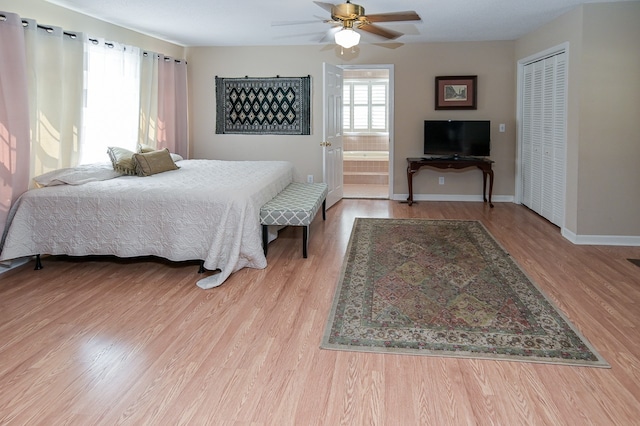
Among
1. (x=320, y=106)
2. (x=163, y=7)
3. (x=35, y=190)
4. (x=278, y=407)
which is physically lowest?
(x=278, y=407)

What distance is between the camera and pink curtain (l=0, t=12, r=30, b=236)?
4035 mm

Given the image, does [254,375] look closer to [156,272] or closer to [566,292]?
[156,272]

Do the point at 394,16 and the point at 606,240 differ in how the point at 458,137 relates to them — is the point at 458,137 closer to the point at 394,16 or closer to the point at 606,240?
the point at 606,240

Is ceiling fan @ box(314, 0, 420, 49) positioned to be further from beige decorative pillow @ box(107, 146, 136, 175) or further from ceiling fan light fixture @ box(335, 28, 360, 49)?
beige decorative pillow @ box(107, 146, 136, 175)

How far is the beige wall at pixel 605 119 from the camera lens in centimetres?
481

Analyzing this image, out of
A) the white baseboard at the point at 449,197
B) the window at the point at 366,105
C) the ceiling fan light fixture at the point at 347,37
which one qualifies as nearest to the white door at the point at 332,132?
the white baseboard at the point at 449,197

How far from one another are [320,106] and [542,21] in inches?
125

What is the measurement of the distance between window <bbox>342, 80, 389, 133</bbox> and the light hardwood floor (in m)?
6.84

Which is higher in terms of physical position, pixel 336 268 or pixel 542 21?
pixel 542 21

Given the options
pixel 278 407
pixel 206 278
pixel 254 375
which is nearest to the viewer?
pixel 278 407

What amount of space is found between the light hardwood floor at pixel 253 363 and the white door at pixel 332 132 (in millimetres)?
2842

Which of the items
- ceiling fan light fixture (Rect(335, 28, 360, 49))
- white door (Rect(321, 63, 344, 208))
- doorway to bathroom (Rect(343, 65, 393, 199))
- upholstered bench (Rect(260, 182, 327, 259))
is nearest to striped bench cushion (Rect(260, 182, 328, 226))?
upholstered bench (Rect(260, 182, 327, 259))

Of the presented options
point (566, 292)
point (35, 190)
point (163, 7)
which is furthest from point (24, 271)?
point (566, 292)

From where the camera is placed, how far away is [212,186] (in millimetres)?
4371
